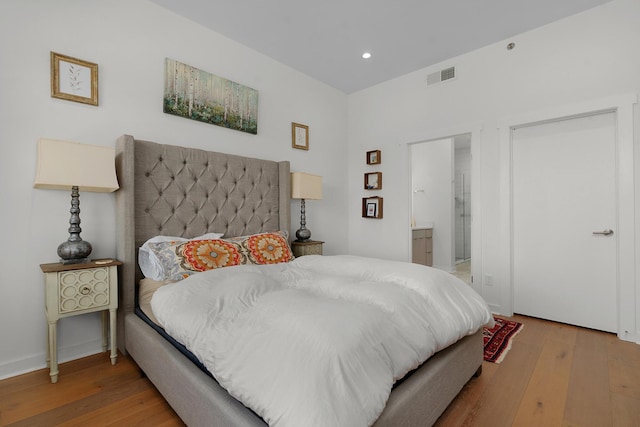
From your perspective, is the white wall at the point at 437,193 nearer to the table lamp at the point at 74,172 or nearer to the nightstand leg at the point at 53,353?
the table lamp at the point at 74,172

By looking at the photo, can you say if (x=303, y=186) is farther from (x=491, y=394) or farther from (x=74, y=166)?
(x=491, y=394)

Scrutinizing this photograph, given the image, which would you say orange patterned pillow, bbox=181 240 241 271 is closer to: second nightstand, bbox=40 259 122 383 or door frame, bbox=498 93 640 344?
second nightstand, bbox=40 259 122 383

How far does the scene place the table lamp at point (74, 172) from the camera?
1.81 meters

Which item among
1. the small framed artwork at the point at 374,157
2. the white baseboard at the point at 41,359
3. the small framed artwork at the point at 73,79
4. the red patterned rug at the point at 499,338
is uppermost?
the small framed artwork at the point at 73,79

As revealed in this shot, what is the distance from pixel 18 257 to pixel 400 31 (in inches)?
141

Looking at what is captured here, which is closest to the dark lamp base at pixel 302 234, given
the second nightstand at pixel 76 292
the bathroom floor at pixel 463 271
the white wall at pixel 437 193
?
the second nightstand at pixel 76 292

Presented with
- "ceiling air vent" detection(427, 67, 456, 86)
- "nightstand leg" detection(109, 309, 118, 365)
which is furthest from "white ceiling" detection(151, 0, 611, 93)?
"nightstand leg" detection(109, 309, 118, 365)

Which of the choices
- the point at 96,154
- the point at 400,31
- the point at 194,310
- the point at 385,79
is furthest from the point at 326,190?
the point at 194,310

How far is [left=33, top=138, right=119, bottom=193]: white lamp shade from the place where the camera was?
181 centimetres

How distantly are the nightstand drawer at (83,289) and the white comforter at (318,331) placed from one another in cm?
65

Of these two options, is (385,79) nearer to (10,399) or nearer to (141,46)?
(141,46)

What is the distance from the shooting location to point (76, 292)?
6.21 ft

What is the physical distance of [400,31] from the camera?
9.73ft

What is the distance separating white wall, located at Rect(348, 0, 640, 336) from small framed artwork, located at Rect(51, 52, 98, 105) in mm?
3074
